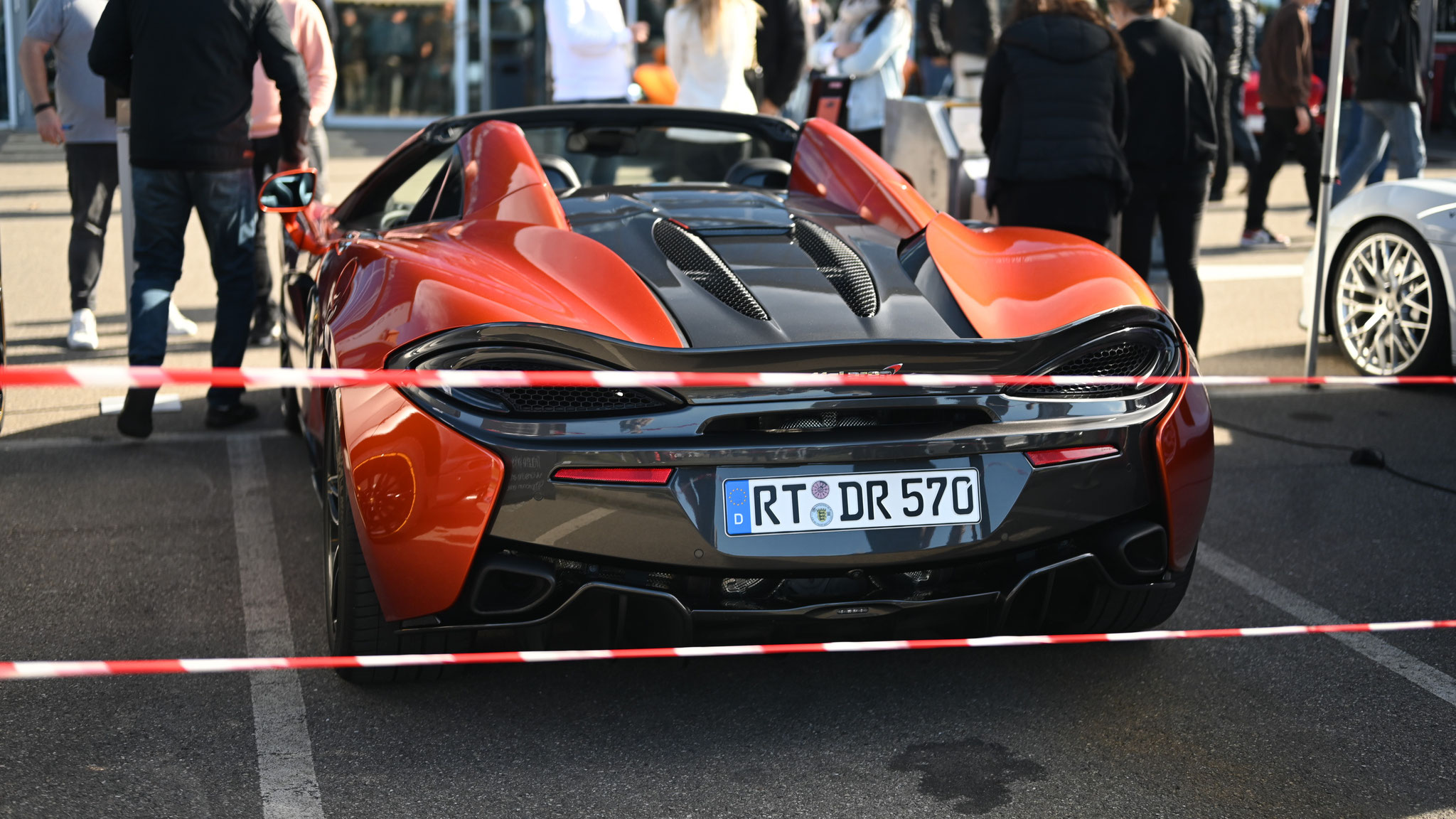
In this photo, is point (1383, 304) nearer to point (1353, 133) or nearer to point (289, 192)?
point (1353, 133)

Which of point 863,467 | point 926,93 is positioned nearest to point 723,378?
point 863,467

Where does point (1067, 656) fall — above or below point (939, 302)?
below

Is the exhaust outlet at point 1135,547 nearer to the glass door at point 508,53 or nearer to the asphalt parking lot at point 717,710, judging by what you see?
the asphalt parking lot at point 717,710

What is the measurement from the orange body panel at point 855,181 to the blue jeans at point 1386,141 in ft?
19.2

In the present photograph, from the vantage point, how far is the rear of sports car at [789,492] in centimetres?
287

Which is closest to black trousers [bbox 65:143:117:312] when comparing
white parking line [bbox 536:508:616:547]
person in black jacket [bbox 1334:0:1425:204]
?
white parking line [bbox 536:508:616:547]

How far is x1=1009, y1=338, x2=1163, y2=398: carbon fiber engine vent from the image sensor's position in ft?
10.3

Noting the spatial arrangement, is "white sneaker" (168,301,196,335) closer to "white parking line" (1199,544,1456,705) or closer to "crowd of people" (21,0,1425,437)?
"crowd of people" (21,0,1425,437)

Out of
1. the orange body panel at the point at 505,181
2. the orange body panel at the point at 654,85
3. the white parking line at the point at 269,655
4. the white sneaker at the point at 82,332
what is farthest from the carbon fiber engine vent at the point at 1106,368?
the orange body panel at the point at 654,85

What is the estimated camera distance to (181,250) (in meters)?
5.90

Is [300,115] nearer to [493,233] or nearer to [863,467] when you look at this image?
[493,233]

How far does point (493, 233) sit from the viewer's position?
141 inches

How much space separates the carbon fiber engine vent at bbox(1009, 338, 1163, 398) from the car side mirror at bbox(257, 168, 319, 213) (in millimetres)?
2597

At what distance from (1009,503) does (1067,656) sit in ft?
2.64
